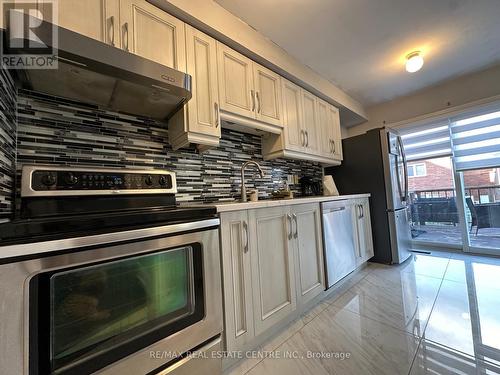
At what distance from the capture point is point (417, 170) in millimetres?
3402

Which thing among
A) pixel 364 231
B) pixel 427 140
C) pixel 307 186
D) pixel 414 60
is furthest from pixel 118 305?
pixel 427 140

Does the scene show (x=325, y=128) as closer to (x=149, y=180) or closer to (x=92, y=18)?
Result: (x=149, y=180)

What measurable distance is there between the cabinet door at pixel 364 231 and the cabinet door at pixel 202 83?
192cm

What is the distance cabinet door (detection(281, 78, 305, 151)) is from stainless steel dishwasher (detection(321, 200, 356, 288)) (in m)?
0.69

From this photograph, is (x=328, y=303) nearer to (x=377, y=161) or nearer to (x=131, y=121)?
(x=377, y=161)

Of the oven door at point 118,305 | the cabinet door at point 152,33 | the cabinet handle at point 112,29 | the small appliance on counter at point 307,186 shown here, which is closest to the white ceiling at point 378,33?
the cabinet door at point 152,33

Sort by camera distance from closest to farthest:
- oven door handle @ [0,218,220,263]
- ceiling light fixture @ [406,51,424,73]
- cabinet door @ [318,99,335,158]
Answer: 1. oven door handle @ [0,218,220,263]
2. ceiling light fixture @ [406,51,424,73]
3. cabinet door @ [318,99,335,158]

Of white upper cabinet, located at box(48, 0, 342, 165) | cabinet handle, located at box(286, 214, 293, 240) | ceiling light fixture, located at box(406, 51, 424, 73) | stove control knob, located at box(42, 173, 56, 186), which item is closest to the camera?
stove control knob, located at box(42, 173, 56, 186)

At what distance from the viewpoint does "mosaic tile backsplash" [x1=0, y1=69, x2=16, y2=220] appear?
86 cm

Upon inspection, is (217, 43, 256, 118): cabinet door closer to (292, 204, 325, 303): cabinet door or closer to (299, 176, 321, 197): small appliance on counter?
(292, 204, 325, 303): cabinet door

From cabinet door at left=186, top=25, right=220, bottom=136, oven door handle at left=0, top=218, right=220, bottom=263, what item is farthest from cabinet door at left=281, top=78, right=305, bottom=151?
oven door handle at left=0, top=218, right=220, bottom=263

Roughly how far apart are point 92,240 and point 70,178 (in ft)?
1.32

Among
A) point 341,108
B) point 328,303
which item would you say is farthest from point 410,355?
point 341,108

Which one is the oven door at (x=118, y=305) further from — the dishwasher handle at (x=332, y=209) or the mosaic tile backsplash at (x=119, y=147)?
the dishwasher handle at (x=332, y=209)
